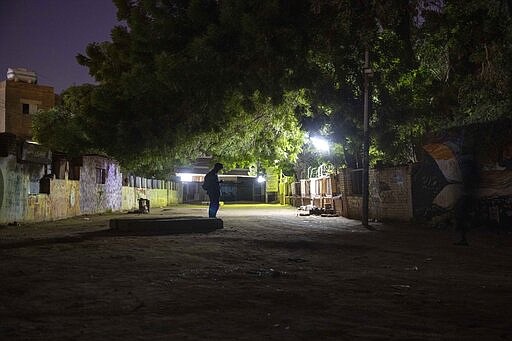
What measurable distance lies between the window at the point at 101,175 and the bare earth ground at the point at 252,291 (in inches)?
520

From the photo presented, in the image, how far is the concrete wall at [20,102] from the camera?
37.7 metres

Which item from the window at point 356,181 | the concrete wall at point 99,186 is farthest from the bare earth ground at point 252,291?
the concrete wall at point 99,186

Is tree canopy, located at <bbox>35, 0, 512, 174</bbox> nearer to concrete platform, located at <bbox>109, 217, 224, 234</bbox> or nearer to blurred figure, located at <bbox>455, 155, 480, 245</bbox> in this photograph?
blurred figure, located at <bbox>455, 155, 480, 245</bbox>

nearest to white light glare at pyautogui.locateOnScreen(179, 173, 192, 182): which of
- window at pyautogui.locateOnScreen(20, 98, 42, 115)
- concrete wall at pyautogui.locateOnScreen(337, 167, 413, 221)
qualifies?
window at pyautogui.locateOnScreen(20, 98, 42, 115)

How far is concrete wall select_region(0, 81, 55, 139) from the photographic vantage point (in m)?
37.7

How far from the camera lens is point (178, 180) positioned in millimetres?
50781

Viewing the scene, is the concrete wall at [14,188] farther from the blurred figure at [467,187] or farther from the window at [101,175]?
the blurred figure at [467,187]

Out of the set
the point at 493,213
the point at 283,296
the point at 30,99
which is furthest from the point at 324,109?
the point at 30,99

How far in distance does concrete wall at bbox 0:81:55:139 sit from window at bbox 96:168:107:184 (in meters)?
17.3

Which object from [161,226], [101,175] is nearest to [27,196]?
[161,226]

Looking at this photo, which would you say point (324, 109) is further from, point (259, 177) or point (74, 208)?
point (259, 177)

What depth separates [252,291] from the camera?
5.35 meters

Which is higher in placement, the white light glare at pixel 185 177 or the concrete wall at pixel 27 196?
A: the white light glare at pixel 185 177

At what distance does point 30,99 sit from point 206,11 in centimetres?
2787
